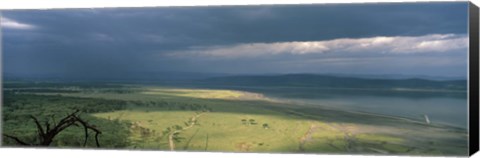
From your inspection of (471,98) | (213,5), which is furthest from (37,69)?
(471,98)

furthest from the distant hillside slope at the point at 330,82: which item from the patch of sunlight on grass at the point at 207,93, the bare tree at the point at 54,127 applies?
the bare tree at the point at 54,127

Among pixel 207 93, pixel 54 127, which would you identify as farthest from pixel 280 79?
pixel 54 127

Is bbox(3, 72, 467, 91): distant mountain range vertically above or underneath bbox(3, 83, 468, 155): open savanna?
above

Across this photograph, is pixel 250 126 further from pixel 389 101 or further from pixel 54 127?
pixel 54 127

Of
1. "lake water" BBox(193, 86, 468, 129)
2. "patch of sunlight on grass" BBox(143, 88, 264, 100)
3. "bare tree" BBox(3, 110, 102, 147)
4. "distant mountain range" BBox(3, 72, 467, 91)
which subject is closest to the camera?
"lake water" BBox(193, 86, 468, 129)

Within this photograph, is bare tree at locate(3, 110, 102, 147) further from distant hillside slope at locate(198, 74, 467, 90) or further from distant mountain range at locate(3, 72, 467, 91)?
distant hillside slope at locate(198, 74, 467, 90)

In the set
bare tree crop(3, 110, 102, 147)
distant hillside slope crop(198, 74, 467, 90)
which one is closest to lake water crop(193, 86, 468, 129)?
distant hillside slope crop(198, 74, 467, 90)
